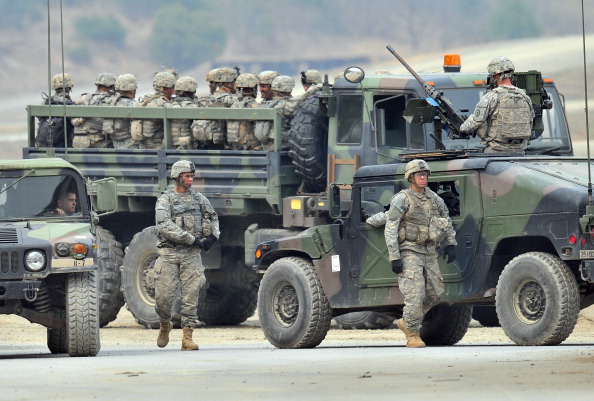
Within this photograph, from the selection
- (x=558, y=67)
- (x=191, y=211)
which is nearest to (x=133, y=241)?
(x=191, y=211)

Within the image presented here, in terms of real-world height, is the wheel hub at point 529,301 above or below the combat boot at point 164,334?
above

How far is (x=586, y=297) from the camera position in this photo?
15742 mm

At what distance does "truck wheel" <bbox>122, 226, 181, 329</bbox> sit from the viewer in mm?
21828

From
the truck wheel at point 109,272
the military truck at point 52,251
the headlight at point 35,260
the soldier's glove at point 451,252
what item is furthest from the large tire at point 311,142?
the headlight at point 35,260

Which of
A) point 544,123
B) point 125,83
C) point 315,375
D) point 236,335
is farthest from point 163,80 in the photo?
point 315,375

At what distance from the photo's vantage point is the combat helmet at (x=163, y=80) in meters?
22.7

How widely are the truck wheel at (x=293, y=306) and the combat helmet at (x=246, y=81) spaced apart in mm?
5499

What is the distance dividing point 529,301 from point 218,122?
708 centimetres

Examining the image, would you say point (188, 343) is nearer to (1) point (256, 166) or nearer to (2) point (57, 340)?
(2) point (57, 340)

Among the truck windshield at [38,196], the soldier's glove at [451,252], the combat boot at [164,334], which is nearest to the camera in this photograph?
the soldier's glove at [451,252]

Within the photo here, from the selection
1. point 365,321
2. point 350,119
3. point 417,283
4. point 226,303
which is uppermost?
point 350,119

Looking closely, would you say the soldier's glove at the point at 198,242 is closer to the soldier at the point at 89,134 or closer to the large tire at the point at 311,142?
the large tire at the point at 311,142

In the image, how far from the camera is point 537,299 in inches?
601

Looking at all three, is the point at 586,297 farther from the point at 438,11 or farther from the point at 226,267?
the point at 438,11
